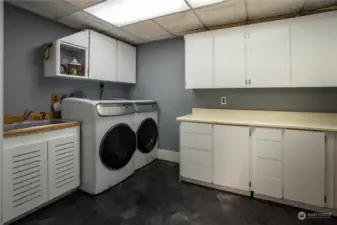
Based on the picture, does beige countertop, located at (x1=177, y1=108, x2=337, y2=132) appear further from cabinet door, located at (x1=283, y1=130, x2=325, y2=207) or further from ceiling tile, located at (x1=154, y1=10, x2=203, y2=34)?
ceiling tile, located at (x1=154, y1=10, x2=203, y2=34)

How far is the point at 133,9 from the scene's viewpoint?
2316 millimetres

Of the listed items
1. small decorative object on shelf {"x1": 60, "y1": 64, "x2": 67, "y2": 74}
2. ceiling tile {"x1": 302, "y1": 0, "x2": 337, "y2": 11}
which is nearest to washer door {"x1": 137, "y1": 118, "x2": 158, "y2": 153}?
small decorative object on shelf {"x1": 60, "y1": 64, "x2": 67, "y2": 74}

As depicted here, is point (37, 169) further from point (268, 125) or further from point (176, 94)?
point (268, 125)

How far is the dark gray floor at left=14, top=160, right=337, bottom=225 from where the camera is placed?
5.94 ft

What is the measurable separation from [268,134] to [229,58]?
115cm

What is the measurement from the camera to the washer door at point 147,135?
304 centimetres

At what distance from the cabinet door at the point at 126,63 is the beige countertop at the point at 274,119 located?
145cm

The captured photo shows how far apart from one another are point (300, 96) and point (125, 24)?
2.59 m

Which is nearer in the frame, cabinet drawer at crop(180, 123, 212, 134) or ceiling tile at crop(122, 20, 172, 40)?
cabinet drawer at crop(180, 123, 212, 134)

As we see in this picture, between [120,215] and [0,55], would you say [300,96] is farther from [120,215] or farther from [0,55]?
[0,55]

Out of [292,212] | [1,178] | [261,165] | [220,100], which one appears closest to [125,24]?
[220,100]

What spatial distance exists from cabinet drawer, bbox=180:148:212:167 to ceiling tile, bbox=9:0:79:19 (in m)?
2.25

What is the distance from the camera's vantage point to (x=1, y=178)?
5.26 feet

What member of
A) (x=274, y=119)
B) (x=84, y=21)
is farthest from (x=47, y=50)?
(x=274, y=119)
